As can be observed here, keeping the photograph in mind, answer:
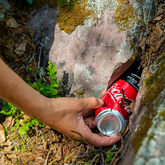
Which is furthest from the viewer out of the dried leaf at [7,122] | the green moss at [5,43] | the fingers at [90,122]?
the green moss at [5,43]

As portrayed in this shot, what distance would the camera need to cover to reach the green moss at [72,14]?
182cm

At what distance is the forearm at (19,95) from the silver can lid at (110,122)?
525mm

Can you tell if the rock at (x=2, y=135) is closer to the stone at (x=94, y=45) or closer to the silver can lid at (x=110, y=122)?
the stone at (x=94, y=45)

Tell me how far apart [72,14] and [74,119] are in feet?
4.36

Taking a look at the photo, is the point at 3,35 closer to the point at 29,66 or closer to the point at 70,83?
the point at 29,66

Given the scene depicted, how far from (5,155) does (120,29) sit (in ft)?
6.30

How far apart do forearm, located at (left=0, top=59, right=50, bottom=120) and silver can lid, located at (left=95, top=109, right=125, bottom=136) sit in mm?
525

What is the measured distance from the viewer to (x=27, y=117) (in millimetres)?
1730

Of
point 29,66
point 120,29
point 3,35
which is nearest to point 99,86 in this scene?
→ point 120,29

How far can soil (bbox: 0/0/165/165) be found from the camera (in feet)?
4.78

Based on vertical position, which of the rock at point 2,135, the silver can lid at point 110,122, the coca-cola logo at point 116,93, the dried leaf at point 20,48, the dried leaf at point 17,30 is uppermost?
the dried leaf at point 17,30

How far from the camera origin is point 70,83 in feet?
6.10

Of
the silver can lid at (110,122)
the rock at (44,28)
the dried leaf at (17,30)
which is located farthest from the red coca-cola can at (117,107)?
the dried leaf at (17,30)

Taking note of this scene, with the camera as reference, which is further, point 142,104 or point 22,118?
point 22,118
